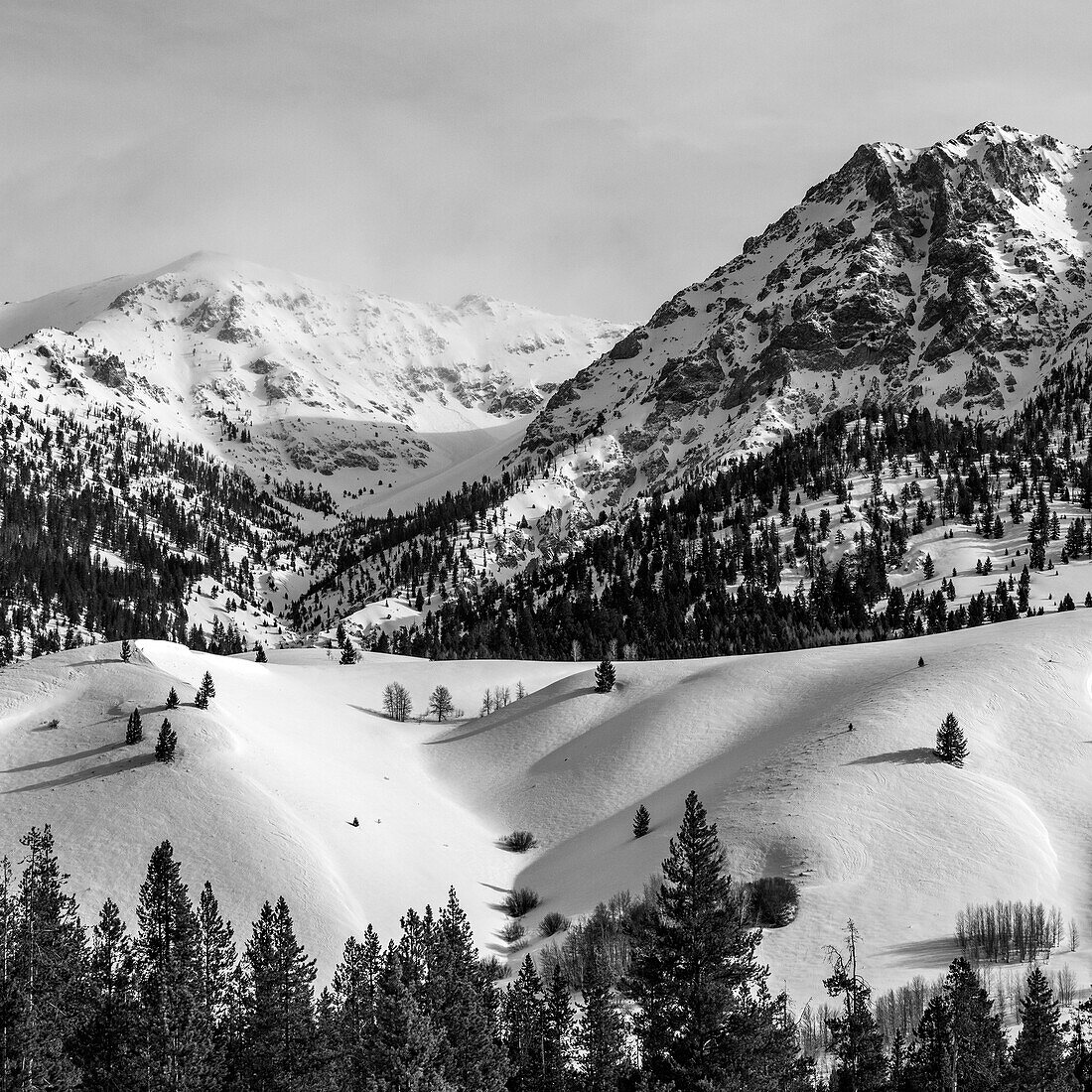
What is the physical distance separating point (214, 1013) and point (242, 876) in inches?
1213

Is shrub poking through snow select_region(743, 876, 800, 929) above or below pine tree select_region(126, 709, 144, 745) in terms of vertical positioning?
below

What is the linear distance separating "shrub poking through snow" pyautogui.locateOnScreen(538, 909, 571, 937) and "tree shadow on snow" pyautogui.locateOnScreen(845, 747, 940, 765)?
32281mm

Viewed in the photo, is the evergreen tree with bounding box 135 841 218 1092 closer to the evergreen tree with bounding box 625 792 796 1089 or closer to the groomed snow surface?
the evergreen tree with bounding box 625 792 796 1089

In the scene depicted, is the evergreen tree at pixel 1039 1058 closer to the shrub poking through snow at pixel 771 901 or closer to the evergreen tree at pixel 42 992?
the shrub poking through snow at pixel 771 901

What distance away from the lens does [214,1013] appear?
56.8 m

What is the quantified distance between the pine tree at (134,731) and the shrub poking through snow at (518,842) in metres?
39.4

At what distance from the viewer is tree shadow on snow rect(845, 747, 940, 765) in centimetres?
10006

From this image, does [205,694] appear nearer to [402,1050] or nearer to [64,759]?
[64,759]

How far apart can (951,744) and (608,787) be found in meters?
37.2

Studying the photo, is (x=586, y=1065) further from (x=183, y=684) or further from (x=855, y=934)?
(x=183, y=684)

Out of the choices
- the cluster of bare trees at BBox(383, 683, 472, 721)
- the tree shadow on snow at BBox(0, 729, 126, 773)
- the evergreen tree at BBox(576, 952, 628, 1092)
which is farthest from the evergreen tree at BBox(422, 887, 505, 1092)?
the cluster of bare trees at BBox(383, 683, 472, 721)

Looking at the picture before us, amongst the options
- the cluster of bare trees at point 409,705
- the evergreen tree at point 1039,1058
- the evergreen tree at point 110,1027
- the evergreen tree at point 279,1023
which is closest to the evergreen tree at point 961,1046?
the evergreen tree at point 1039,1058

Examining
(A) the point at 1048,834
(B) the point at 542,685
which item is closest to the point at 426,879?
(A) the point at 1048,834

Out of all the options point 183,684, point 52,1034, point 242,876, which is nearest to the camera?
point 52,1034
